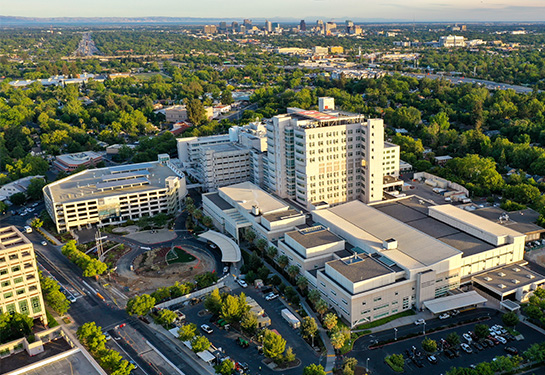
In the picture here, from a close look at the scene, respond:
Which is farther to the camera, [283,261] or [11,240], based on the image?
[283,261]

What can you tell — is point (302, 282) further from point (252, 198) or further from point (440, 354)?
point (252, 198)

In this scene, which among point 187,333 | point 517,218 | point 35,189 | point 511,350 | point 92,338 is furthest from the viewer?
point 35,189

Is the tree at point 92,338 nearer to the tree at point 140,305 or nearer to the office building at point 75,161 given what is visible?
the tree at point 140,305

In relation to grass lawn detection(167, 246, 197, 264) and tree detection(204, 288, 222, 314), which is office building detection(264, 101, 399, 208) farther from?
tree detection(204, 288, 222, 314)

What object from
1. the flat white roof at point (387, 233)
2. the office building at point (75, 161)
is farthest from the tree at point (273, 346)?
the office building at point (75, 161)

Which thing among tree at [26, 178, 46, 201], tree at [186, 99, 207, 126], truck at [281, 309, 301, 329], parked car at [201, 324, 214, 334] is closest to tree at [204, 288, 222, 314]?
parked car at [201, 324, 214, 334]

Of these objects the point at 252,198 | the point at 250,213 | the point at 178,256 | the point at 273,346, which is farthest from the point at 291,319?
the point at 252,198

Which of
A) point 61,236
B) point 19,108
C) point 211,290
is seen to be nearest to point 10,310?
point 211,290
